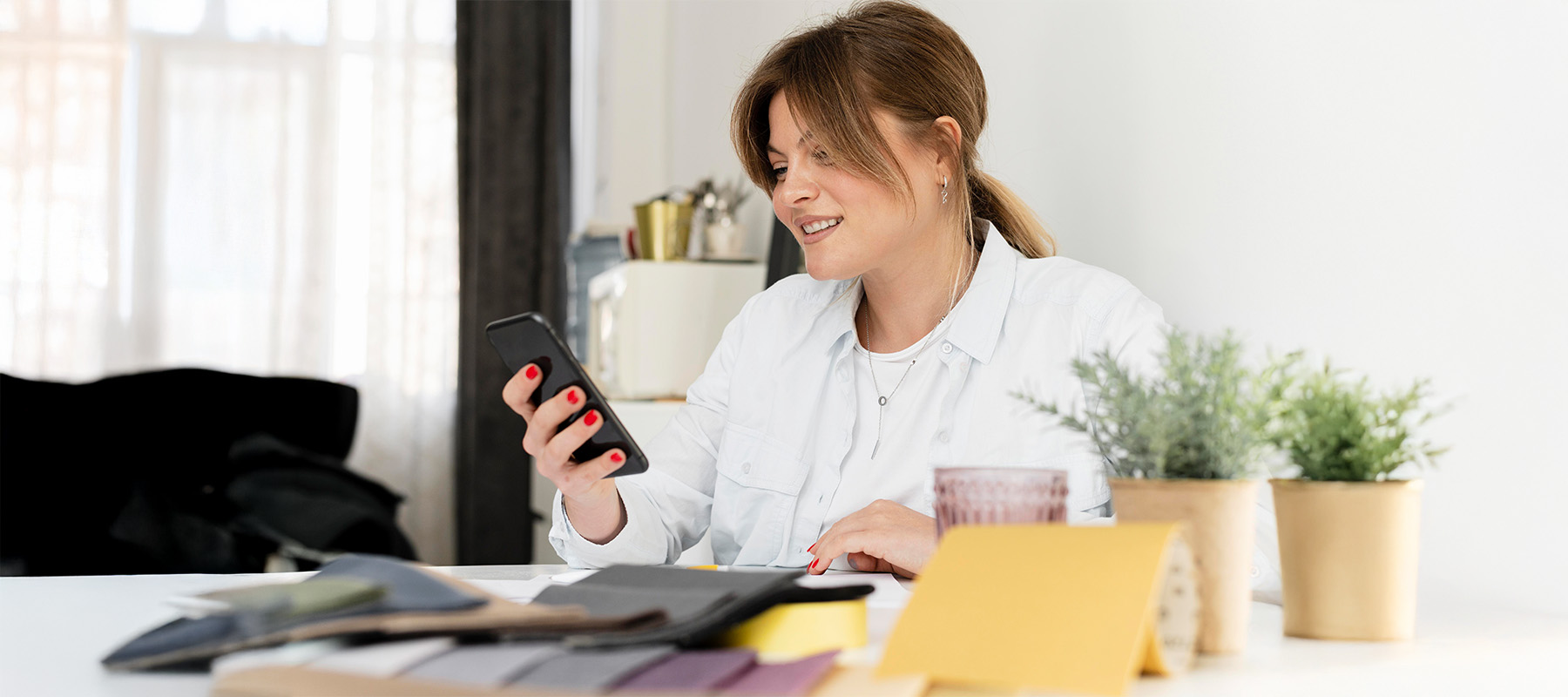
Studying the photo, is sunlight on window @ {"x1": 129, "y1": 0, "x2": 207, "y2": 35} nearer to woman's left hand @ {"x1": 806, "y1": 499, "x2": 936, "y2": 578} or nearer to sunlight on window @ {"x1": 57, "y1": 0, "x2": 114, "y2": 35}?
sunlight on window @ {"x1": 57, "y1": 0, "x2": 114, "y2": 35}

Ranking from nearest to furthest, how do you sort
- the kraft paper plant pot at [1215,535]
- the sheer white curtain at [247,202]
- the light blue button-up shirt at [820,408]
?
1. the kraft paper plant pot at [1215,535]
2. the light blue button-up shirt at [820,408]
3. the sheer white curtain at [247,202]

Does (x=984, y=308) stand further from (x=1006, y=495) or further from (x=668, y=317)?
(x=668, y=317)

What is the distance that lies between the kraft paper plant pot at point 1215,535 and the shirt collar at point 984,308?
65cm

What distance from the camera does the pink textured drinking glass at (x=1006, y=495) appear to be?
0.61m

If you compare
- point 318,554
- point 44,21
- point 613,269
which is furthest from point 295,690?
point 44,21

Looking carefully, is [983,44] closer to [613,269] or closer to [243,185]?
[613,269]

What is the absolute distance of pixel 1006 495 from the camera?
616 millimetres

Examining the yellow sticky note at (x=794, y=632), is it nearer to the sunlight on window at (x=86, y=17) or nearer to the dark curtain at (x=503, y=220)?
the dark curtain at (x=503, y=220)

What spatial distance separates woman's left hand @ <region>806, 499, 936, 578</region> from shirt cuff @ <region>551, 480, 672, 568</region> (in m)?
0.26

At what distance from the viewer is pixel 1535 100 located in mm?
806

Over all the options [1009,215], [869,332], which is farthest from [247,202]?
[1009,215]

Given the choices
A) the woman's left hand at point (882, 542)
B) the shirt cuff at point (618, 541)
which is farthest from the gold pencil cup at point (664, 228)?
the woman's left hand at point (882, 542)

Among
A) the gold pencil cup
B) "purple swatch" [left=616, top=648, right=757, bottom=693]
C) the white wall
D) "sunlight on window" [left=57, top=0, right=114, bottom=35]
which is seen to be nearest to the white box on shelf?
the gold pencil cup

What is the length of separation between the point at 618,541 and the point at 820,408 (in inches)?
11.1
